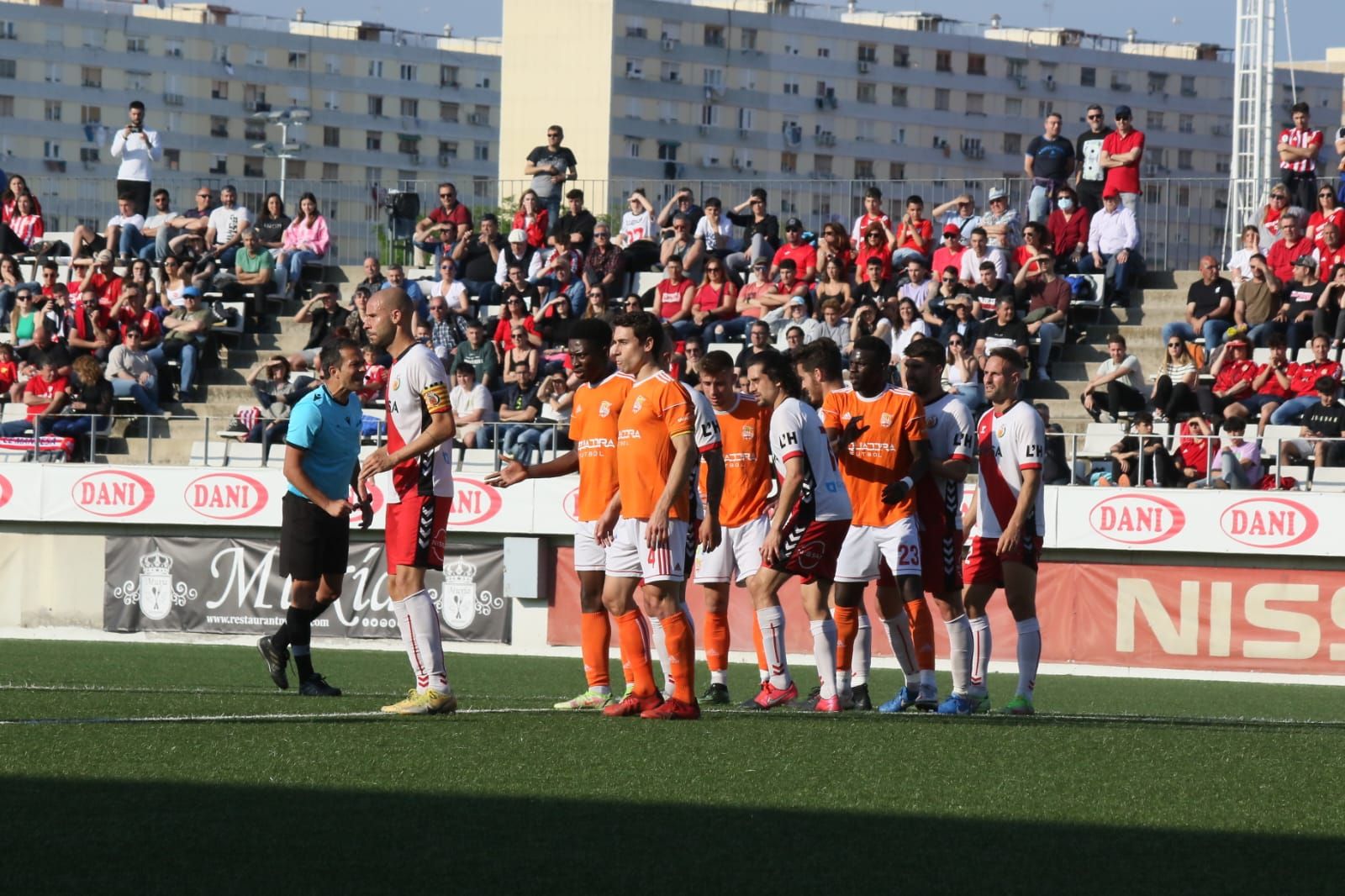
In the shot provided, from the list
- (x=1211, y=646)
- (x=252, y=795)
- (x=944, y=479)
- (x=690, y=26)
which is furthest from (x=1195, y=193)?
(x=690, y=26)

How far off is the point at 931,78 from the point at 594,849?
129388mm

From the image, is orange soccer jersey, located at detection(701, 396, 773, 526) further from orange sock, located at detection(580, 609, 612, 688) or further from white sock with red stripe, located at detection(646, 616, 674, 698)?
orange sock, located at detection(580, 609, 612, 688)

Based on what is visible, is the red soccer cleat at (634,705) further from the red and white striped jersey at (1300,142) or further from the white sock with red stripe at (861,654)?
the red and white striped jersey at (1300,142)

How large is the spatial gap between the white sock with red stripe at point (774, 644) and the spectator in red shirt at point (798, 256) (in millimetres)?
13706

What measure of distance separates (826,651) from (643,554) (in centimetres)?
174

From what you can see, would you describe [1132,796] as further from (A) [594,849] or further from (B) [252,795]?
(B) [252,795]

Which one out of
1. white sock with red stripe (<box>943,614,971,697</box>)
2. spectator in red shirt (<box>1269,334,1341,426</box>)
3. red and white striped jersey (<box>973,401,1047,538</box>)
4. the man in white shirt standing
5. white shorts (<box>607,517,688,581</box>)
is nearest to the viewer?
white shorts (<box>607,517,688,581</box>)

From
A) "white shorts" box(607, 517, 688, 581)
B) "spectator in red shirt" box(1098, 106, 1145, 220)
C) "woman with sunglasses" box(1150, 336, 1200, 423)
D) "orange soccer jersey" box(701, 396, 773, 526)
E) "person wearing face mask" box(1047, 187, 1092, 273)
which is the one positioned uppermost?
"spectator in red shirt" box(1098, 106, 1145, 220)

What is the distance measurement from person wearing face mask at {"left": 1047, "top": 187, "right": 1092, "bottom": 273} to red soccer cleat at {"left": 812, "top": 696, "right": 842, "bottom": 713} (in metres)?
14.7

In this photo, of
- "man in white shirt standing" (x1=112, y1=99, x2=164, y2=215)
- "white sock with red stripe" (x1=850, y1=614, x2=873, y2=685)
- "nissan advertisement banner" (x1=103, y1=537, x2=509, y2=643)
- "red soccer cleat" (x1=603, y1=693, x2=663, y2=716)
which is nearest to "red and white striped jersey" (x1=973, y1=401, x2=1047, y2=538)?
"white sock with red stripe" (x1=850, y1=614, x2=873, y2=685)

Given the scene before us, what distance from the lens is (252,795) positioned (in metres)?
6.66

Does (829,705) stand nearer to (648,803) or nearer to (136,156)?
(648,803)

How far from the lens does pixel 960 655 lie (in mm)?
11117

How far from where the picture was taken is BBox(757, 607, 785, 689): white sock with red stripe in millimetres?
11156
